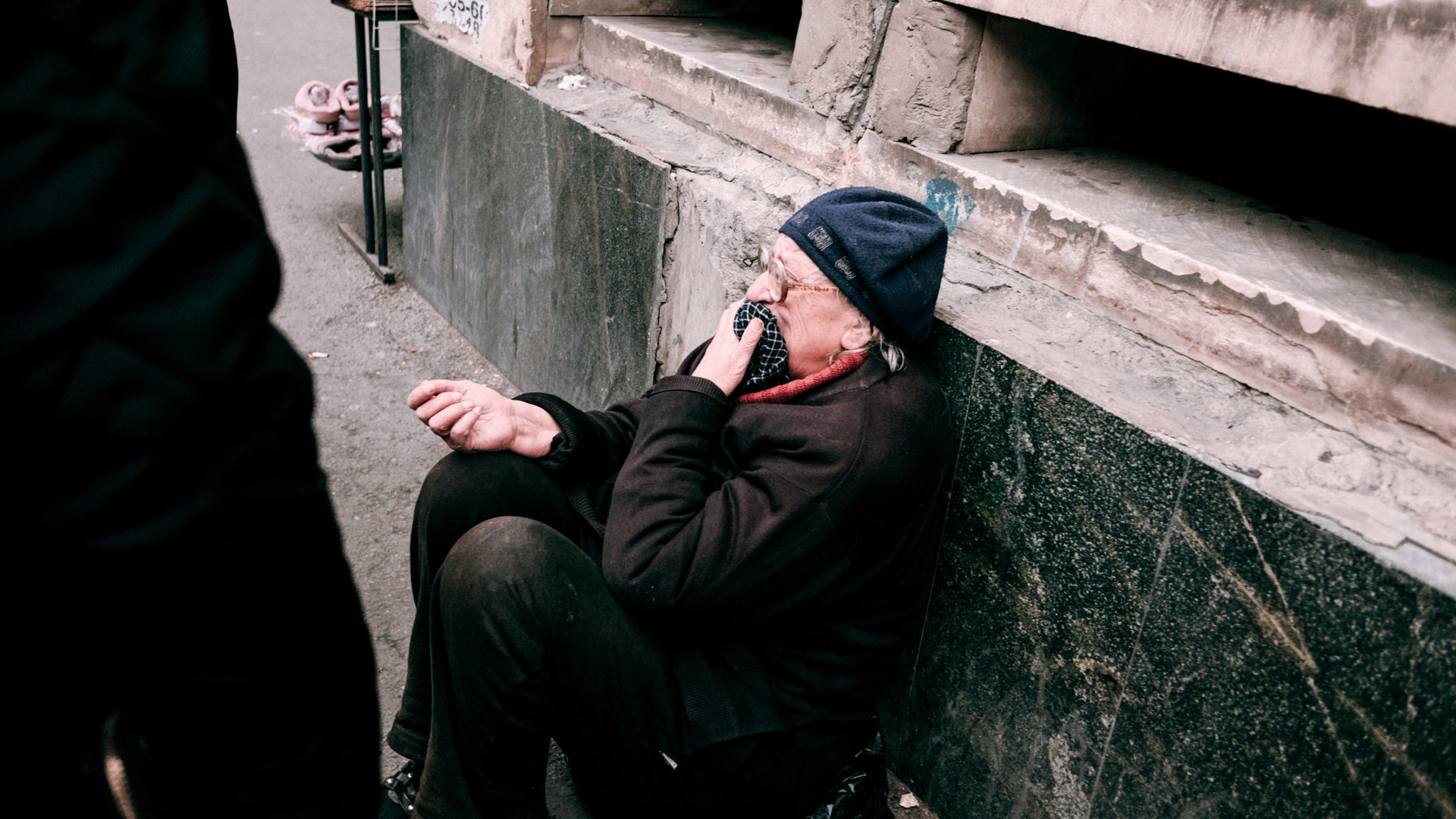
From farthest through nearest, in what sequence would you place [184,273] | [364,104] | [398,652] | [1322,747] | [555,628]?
1. [364,104]
2. [398,652]
3. [555,628]
4. [1322,747]
5. [184,273]

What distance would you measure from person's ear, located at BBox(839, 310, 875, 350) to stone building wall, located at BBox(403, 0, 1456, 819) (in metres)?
0.21

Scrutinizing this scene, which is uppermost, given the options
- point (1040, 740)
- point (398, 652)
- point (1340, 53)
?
point (1340, 53)

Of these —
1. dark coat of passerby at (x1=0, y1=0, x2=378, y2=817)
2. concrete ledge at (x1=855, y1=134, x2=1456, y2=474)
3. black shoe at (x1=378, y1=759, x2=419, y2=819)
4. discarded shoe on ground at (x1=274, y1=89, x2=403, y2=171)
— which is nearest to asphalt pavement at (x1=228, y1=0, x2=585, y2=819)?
black shoe at (x1=378, y1=759, x2=419, y2=819)

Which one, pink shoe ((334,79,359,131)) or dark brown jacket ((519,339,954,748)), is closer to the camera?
dark brown jacket ((519,339,954,748))

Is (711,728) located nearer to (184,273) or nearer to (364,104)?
(184,273)

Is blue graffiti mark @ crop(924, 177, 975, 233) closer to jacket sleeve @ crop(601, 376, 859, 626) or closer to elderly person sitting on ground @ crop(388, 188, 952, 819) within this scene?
elderly person sitting on ground @ crop(388, 188, 952, 819)

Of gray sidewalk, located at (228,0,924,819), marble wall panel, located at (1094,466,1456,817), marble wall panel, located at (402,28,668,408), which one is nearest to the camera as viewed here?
marble wall panel, located at (1094,466,1456,817)

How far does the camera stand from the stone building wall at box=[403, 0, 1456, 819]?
1.54 metres

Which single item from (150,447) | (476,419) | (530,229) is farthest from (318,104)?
(150,447)

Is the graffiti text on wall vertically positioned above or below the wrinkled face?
above

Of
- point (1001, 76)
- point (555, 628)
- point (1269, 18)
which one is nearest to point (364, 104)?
point (1001, 76)

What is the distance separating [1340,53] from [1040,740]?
128 centimetres

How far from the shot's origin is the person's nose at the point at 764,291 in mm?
2053

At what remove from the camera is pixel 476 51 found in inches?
154
